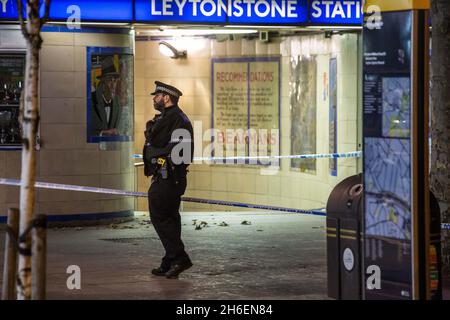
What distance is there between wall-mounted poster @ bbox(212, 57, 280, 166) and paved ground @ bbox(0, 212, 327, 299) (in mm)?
2654

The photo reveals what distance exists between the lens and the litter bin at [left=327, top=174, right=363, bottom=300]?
871 cm

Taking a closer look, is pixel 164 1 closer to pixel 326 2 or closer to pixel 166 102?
pixel 326 2

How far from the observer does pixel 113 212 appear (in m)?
15.0

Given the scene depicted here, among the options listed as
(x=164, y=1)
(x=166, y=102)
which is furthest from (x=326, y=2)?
(x=166, y=102)

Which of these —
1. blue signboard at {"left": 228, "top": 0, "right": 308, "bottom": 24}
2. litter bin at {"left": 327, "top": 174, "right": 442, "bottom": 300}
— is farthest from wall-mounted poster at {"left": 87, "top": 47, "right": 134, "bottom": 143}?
litter bin at {"left": 327, "top": 174, "right": 442, "bottom": 300}

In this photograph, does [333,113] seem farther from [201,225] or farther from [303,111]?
[201,225]

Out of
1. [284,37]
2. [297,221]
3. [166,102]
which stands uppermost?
[284,37]

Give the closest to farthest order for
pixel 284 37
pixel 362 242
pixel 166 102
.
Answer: pixel 362 242, pixel 166 102, pixel 284 37

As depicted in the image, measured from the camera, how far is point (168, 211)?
10.6 metres

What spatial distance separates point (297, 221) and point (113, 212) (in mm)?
2711

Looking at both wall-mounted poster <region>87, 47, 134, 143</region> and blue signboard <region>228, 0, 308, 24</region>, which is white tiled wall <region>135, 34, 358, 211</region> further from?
wall-mounted poster <region>87, 47, 134, 143</region>

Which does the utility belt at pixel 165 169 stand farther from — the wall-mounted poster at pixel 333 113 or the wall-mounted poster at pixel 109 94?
the wall-mounted poster at pixel 333 113

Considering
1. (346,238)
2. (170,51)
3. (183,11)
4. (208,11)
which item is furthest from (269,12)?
(346,238)

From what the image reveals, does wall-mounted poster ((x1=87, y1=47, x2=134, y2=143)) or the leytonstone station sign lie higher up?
the leytonstone station sign
